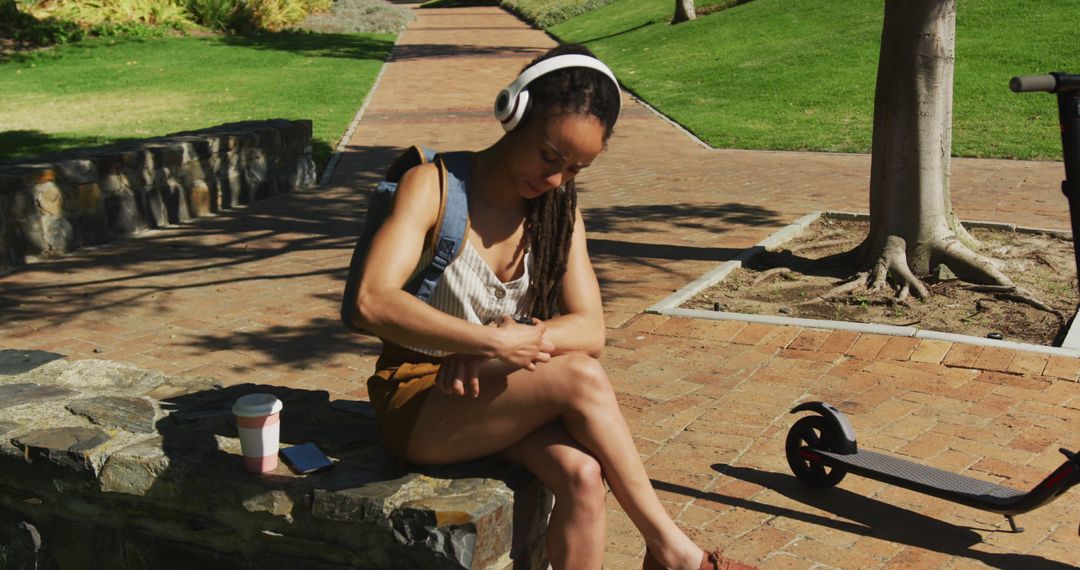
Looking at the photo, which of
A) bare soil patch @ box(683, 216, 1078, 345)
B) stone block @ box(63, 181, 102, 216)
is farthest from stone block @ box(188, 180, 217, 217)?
bare soil patch @ box(683, 216, 1078, 345)

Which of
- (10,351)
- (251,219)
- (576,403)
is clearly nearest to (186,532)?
(576,403)

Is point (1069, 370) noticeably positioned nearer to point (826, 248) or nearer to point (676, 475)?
point (676, 475)

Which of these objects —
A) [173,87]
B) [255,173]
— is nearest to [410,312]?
[255,173]

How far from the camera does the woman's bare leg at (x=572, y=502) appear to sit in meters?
2.84

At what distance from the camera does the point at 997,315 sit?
21.0 ft

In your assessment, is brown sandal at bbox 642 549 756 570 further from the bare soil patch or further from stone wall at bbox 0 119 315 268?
stone wall at bbox 0 119 315 268

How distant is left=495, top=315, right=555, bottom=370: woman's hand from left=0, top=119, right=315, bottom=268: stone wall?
5919 mm

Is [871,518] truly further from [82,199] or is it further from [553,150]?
[82,199]

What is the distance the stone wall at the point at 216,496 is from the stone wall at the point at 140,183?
14.7ft

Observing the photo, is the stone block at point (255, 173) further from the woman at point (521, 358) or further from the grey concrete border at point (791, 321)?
the woman at point (521, 358)

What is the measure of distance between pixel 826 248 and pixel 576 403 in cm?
557

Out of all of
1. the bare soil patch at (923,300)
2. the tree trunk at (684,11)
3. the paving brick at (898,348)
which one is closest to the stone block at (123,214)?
the bare soil patch at (923,300)

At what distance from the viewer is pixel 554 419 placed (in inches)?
116

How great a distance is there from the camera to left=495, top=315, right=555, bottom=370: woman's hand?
2.80m
